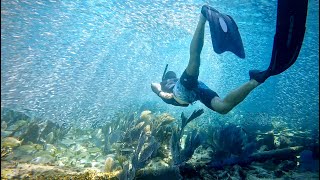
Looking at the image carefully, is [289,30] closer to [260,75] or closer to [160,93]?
[260,75]

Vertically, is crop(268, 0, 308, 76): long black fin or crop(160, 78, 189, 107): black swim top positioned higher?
crop(268, 0, 308, 76): long black fin

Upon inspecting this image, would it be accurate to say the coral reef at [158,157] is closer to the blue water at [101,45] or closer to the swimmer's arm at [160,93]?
the swimmer's arm at [160,93]

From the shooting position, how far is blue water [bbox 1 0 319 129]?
61.2 ft

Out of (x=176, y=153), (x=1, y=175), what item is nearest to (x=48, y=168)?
(x=1, y=175)

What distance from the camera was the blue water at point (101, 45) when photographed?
61.2 ft

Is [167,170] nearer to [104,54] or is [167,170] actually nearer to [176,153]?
[176,153]

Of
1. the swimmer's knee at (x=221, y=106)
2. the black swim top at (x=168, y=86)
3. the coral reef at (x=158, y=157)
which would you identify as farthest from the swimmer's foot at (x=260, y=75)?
the black swim top at (x=168, y=86)

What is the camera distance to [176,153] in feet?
17.6

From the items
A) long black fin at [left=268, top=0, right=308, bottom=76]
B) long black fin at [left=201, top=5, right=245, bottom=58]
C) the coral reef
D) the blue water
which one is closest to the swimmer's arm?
the coral reef

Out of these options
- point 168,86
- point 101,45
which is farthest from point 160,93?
point 101,45

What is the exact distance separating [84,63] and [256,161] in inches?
1590

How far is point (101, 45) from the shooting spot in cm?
3231

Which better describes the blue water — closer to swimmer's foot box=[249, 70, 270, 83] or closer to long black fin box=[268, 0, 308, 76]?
swimmer's foot box=[249, 70, 270, 83]

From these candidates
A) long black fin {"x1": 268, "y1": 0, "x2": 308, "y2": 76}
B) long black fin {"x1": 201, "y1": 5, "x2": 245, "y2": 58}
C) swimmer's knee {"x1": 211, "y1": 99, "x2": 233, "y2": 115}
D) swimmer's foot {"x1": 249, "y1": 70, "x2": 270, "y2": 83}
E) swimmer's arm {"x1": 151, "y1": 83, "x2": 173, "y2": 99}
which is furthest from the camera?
swimmer's arm {"x1": 151, "y1": 83, "x2": 173, "y2": 99}
